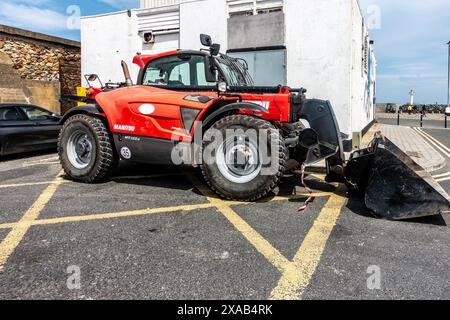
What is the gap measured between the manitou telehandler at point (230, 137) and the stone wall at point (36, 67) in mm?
9543

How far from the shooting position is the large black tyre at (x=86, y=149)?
17.4ft

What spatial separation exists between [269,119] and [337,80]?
5874 millimetres

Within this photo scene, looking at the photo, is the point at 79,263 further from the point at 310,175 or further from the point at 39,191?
the point at 310,175

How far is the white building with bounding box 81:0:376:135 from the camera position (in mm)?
9594

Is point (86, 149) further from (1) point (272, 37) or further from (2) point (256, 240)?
(1) point (272, 37)

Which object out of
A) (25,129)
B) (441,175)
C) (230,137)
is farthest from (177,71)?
(441,175)

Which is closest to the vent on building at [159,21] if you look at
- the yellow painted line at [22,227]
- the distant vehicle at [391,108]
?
the yellow painted line at [22,227]

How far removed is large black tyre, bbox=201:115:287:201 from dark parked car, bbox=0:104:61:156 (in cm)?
551

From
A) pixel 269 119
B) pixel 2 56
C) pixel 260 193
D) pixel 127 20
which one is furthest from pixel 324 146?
pixel 2 56

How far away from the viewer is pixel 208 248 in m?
3.10

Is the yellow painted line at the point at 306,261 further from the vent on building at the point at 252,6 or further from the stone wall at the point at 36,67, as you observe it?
the stone wall at the point at 36,67

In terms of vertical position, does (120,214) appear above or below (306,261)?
above

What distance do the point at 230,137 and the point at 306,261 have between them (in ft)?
6.77

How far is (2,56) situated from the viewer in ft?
41.1
